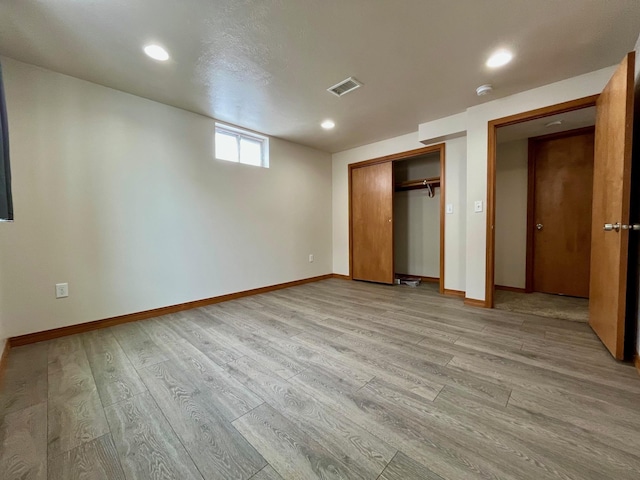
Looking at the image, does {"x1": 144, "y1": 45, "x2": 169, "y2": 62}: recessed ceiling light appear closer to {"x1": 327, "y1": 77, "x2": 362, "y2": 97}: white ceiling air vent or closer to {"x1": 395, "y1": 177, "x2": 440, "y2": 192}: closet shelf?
{"x1": 327, "y1": 77, "x2": 362, "y2": 97}: white ceiling air vent

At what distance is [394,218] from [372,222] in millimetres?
419

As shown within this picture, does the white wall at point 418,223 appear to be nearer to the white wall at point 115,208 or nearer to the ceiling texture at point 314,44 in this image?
the ceiling texture at point 314,44

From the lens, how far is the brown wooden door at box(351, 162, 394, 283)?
4.07m

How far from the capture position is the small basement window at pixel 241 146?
332 cm

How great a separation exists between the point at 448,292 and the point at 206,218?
10.9ft

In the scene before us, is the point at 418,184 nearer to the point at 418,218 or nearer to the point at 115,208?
the point at 418,218

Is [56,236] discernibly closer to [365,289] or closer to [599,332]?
[365,289]

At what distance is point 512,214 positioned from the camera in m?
3.75

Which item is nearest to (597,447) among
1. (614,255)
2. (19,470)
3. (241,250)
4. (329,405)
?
(329,405)

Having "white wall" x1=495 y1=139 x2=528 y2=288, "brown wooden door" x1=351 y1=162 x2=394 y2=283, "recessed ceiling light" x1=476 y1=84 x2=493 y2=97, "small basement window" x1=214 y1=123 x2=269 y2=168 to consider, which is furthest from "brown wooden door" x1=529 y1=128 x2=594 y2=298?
"small basement window" x1=214 y1=123 x2=269 y2=168

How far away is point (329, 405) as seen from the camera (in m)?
1.30

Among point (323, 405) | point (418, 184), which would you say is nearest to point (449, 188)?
point (418, 184)

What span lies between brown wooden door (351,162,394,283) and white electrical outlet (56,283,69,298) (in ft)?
12.0

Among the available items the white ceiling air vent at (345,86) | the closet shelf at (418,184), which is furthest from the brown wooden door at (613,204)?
the closet shelf at (418,184)
